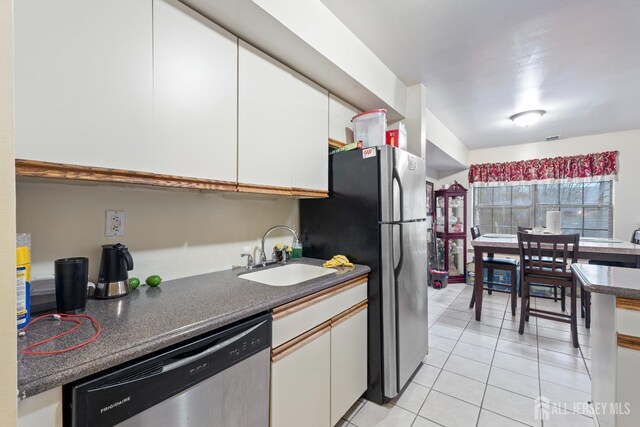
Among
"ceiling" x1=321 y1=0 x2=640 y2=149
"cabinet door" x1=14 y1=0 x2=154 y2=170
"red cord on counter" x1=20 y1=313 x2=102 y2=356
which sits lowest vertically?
"red cord on counter" x1=20 y1=313 x2=102 y2=356

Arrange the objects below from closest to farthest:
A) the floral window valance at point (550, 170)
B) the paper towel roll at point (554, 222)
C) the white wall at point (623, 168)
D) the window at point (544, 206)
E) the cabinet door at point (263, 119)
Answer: the cabinet door at point (263, 119) → the paper towel roll at point (554, 222) → the white wall at point (623, 168) → the floral window valance at point (550, 170) → the window at point (544, 206)

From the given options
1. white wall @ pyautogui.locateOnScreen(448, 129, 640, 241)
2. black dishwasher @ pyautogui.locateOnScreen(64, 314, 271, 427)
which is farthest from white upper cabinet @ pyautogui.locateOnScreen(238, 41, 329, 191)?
white wall @ pyautogui.locateOnScreen(448, 129, 640, 241)

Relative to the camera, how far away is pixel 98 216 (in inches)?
47.8

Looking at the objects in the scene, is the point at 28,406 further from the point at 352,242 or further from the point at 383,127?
the point at 383,127

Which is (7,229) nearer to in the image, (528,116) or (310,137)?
(310,137)

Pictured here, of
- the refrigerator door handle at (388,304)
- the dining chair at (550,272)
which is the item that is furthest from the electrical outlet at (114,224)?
the dining chair at (550,272)

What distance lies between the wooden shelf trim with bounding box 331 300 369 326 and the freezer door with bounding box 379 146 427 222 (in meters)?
0.55

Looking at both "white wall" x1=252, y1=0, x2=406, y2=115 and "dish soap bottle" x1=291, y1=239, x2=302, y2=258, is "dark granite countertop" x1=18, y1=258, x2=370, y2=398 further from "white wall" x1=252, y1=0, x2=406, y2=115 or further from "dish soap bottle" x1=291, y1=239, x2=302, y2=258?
"white wall" x1=252, y1=0, x2=406, y2=115

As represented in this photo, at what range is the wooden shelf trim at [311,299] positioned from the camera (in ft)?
3.84

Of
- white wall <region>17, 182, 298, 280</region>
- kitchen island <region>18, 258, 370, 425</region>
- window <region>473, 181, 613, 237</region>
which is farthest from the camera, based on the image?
window <region>473, 181, 613, 237</region>

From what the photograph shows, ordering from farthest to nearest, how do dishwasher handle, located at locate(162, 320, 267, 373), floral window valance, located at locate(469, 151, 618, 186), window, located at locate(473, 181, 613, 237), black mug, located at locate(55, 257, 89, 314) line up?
window, located at locate(473, 181, 613, 237) → floral window valance, located at locate(469, 151, 618, 186) → black mug, located at locate(55, 257, 89, 314) → dishwasher handle, located at locate(162, 320, 267, 373)

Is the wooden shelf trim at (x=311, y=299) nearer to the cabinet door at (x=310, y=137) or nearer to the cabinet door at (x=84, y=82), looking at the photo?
the cabinet door at (x=310, y=137)

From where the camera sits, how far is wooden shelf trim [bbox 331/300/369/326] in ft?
4.90

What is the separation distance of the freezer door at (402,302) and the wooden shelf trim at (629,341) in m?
0.98
